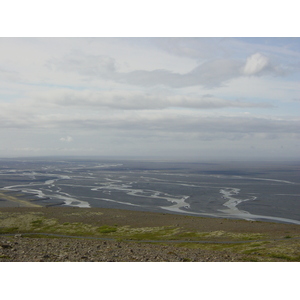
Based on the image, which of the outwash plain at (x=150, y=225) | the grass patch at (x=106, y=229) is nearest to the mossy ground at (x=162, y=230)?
the grass patch at (x=106, y=229)

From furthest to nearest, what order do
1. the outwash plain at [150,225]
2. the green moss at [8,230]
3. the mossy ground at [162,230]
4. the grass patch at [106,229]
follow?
the grass patch at [106,229]
the green moss at [8,230]
the mossy ground at [162,230]
the outwash plain at [150,225]

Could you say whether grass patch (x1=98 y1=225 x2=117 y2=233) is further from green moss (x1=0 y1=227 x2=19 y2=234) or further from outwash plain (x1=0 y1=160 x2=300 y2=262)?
green moss (x1=0 y1=227 x2=19 y2=234)

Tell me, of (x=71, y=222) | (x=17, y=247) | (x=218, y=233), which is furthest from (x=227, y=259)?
(x=71, y=222)

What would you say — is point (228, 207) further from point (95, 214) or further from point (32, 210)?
point (32, 210)

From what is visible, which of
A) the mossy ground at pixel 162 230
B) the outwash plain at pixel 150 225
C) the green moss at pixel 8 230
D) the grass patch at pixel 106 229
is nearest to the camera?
the outwash plain at pixel 150 225

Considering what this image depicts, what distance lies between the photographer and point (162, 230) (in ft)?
219

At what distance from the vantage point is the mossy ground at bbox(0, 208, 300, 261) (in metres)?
45.6

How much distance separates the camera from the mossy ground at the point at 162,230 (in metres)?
45.6

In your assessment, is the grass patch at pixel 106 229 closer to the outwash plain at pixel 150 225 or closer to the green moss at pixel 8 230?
the outwash plain at pixel 150 225

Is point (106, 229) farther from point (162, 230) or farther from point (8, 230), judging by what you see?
point (8, 230)

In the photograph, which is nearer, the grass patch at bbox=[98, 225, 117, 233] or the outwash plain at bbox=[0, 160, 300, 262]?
the outwash plain at bbox=[0, 160, 300, 262]

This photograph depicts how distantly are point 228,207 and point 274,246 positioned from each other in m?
60.6

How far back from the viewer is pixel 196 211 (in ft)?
320

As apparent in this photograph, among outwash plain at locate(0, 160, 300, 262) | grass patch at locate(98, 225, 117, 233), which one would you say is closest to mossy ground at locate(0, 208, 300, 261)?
grass patch at locate(98, 225, 117, 233)
